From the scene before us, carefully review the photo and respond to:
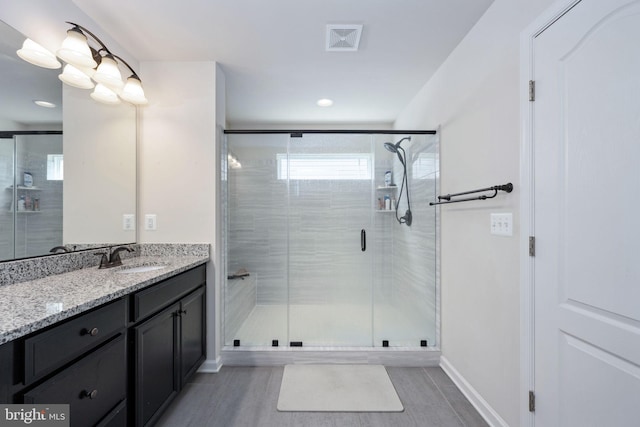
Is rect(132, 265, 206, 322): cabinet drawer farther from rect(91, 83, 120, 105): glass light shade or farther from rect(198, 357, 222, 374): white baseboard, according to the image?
rect(91, 83, 120, 105): glass light shade

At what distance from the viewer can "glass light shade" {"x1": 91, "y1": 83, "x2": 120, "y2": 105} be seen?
5.90 feet

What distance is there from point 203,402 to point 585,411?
2.00 m

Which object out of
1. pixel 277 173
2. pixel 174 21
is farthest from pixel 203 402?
pixel 174 21

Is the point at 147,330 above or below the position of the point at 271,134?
below

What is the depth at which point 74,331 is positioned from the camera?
994 millimetres

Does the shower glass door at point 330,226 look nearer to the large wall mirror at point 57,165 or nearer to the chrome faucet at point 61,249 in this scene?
the large wall mirror at point 57,165

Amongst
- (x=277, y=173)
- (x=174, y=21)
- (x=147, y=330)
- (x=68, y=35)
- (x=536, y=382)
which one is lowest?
(x=536, y=382)

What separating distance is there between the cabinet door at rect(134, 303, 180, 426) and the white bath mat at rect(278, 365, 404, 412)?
0.70 metres

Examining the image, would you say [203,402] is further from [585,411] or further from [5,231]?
[585,411]

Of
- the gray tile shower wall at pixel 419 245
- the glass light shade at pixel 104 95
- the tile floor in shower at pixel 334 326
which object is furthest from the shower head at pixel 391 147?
the glass light shade at pixel 104 95

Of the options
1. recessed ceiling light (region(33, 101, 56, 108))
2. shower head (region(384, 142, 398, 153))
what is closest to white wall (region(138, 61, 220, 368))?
recessed ceiling light (region(33, 101, 56, 108))

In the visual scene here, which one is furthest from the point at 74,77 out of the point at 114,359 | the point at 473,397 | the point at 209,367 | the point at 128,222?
the point at 473,397

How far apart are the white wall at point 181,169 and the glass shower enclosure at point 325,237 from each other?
0.74 ft

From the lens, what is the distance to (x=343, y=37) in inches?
74.4
